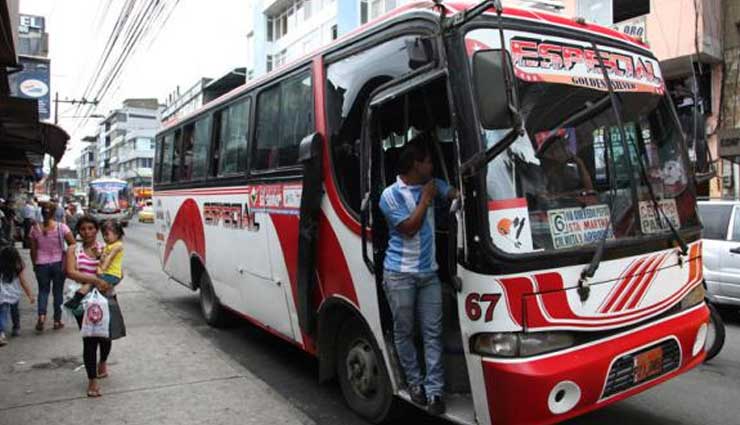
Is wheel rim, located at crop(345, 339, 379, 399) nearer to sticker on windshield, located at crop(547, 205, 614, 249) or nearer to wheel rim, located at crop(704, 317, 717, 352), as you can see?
sticker on windshield, located at crop(547, 205, 614, 249)

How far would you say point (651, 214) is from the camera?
13.3ft

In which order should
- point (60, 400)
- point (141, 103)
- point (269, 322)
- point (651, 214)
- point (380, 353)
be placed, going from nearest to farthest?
point (651, 214) → point (380, 353) → point (60, 400) → point (269, 322) → point (141, 103)

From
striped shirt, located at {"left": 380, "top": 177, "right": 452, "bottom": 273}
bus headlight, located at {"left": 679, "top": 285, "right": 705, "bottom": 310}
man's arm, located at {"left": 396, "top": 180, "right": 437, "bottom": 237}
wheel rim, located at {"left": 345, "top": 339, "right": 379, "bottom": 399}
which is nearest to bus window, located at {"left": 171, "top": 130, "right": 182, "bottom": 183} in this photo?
wheel rim, located at {"left": 345, "top": 339, "right": 379, "bottom": 399}

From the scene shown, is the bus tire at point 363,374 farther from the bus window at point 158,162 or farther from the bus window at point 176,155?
the bus window at point 158,162

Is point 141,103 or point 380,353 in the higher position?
point 141,103

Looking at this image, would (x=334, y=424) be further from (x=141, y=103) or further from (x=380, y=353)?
(x=141, y=103)

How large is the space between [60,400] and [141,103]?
11473cm

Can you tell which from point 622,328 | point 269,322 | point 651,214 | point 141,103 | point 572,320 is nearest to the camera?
point 572,320

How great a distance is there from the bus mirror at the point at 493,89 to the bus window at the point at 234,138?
379 cm

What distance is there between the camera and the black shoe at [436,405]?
3.76m

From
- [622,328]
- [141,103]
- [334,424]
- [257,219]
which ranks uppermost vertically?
[141,103]

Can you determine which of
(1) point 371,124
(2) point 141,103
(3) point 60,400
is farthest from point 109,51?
(2) point 141,103

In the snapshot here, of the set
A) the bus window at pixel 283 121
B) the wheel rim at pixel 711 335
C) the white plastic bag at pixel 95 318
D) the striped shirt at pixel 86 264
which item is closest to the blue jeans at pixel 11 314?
the striped shirt at pixel 86 264

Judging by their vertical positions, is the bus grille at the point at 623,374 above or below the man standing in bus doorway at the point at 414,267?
below
